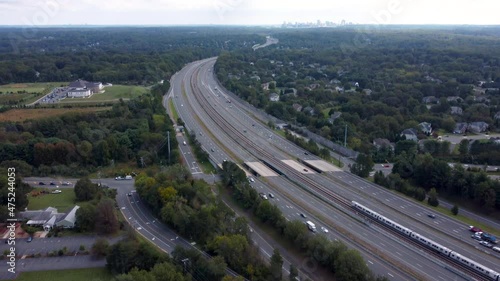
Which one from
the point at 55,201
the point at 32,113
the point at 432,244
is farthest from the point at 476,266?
the point at 32,113

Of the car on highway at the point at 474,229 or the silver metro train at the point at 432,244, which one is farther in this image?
the car on highway at the point at 474,229

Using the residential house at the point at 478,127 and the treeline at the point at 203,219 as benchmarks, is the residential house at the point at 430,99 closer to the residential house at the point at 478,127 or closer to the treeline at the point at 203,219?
the residential house at the point at 478,127

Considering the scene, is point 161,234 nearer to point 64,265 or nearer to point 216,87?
point 64,265

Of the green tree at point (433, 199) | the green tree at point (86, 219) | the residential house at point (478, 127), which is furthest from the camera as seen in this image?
the residential house at point (478, 127)

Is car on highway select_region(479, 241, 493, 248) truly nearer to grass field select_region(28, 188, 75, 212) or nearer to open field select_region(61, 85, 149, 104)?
grass field select_region(28, 188, 75, 212)

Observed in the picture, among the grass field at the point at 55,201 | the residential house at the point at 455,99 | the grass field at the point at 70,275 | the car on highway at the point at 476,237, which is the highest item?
the residential house at the point at 455,99

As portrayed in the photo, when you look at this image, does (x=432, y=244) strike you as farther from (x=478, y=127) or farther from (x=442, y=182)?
(x=478, y=127)

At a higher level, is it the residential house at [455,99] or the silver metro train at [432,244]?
the residential house at [455,99]

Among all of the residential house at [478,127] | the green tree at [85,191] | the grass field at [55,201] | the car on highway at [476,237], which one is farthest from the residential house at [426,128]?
the grass field at [55,201]

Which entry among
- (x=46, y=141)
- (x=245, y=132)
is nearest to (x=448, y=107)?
(x=245, y=132)
